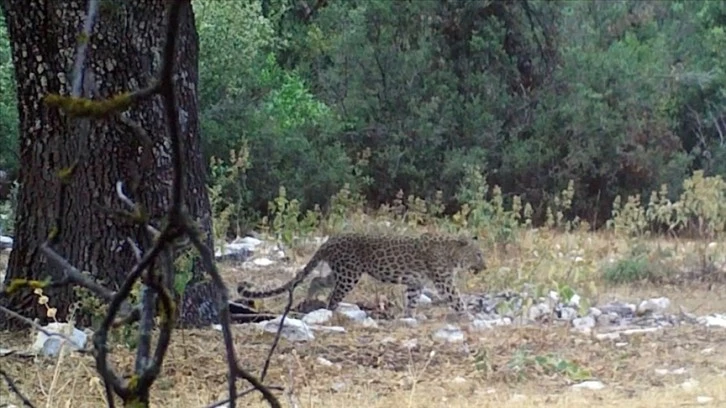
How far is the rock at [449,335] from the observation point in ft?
25.1

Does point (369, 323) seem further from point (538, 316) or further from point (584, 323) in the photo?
point (584, 323)

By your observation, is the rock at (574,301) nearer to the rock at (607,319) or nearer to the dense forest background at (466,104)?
the rock at (607,319)

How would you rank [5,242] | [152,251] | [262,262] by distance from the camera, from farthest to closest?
1. [5,242]
2. [262,262]
3. [152,251]

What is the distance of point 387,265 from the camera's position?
31.1 ft

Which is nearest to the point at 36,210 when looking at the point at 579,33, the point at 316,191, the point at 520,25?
the point at 316,191

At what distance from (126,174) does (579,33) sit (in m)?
12.6

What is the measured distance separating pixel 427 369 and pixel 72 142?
2.20 m

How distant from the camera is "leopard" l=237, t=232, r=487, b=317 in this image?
9.33 m

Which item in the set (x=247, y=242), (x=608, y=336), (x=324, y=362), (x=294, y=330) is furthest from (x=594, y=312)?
(x=247, y=242)

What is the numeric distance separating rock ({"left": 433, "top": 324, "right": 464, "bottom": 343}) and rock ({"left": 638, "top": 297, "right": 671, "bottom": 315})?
68.2 inches

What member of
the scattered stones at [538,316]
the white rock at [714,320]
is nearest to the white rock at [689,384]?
the scattered stones at [538,316]

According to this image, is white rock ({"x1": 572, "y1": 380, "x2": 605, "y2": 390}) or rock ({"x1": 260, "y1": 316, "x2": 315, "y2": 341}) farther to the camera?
rock ({"x1": 260, "y1": 316, "x2": 315, "y2": 341})

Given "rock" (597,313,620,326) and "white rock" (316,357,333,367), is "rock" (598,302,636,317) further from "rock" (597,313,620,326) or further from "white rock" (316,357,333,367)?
"white rock" (316,357,333,367)

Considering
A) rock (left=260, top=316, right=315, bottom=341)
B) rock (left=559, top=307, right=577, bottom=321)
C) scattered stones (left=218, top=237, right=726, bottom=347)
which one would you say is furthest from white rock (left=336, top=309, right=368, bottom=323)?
rock (left=559, top=307, right=577, bottom=321)
